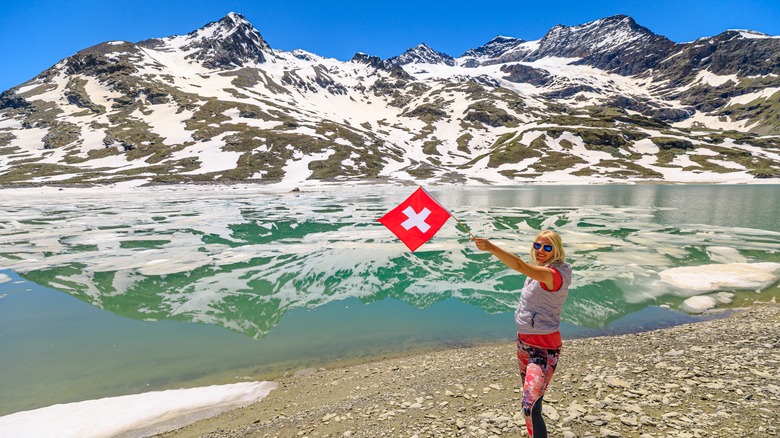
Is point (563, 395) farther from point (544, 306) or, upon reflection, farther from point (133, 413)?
point (133, 413)

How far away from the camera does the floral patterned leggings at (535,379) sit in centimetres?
535

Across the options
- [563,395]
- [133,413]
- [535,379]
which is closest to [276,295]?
[133,413]

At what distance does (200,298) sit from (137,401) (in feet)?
27.3

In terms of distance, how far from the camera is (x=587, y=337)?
12531 millimetres

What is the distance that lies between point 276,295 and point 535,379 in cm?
1425

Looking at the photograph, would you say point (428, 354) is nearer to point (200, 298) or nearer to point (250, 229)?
point (200, 298)

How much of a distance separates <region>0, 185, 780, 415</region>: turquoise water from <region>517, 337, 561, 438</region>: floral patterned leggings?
23.1ft

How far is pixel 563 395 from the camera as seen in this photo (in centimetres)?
789

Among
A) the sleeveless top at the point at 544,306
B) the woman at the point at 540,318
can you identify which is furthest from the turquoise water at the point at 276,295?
the sleeveless top at the point at 544,306

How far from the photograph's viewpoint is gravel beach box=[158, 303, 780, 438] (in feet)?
22.2

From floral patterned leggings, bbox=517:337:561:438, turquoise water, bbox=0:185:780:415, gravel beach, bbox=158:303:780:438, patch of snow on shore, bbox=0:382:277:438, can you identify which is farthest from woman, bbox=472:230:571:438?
turquoise water, bbox=0:185:780:415

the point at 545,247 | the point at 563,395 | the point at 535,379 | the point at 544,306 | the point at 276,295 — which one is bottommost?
the point at 276,295

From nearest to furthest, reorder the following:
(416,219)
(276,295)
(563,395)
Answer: (563,395) < (416,219) < (276,295)

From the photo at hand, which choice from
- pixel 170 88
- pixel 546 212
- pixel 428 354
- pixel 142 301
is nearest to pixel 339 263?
pixel 142 301
